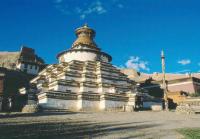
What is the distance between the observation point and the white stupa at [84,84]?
30266 mm

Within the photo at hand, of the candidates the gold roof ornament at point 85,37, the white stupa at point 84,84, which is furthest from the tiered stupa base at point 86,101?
the gold roof ornament at point 85,37

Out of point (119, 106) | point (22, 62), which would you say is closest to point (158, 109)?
point (119, 106)

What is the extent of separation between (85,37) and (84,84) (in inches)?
476

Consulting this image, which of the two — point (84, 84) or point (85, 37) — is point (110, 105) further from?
point (85, 37)

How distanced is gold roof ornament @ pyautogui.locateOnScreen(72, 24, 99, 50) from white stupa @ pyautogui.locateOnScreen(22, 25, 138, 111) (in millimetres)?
161

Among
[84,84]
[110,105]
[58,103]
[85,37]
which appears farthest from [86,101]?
[85,37]

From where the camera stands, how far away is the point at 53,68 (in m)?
38.5

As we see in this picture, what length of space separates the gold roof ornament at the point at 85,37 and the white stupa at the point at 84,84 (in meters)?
0.16

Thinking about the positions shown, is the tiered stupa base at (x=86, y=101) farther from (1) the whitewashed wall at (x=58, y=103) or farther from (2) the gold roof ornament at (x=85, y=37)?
(2) the gold roof ornament at (x=85, y=37)

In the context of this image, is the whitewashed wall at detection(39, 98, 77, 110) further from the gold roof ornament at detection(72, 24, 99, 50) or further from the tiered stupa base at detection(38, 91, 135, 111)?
the gold roof ornament at detection(72, 24, 99, 50)

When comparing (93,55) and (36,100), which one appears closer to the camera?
(36,100)

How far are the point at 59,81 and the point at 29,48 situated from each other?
26.1 metres

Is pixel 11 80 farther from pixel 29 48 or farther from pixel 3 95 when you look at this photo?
pixel 29 48

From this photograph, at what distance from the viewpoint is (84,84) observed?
32.7m
